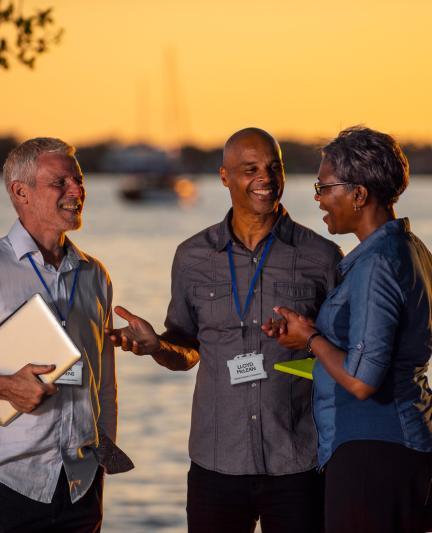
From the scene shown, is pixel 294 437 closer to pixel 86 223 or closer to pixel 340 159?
pixel 340 159

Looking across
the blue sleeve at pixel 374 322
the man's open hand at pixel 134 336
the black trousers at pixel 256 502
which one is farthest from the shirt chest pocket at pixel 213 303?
the blue sleeve at pixel 374 322

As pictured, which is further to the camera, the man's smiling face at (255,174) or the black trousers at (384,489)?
the man's smiling face at (255,174)

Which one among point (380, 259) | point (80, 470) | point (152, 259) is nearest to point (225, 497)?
point (80, 470)

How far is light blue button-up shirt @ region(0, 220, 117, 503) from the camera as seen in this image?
13.9ft

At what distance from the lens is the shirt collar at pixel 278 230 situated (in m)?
4.77

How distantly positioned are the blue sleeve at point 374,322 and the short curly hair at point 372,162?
27 cm

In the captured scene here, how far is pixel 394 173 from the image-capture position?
4.00 meters

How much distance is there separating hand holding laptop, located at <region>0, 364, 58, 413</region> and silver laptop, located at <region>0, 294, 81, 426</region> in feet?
0.08

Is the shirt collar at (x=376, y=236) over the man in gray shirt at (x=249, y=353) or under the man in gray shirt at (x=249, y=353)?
over

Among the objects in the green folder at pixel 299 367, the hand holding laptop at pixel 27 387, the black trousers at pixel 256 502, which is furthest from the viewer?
the black trousers at pixel 256 502

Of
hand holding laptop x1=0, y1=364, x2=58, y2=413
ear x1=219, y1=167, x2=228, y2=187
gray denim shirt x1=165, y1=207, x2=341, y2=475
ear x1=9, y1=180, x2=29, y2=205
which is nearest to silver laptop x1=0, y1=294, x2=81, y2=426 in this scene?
hand holding laptop x1=0, y1=364, x2=58, y2=413

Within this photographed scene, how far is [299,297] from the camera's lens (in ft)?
15.4

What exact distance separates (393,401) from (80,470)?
1116 mm

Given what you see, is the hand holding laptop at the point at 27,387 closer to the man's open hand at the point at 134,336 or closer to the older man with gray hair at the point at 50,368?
the older man with gray hair at the point at 50,368
